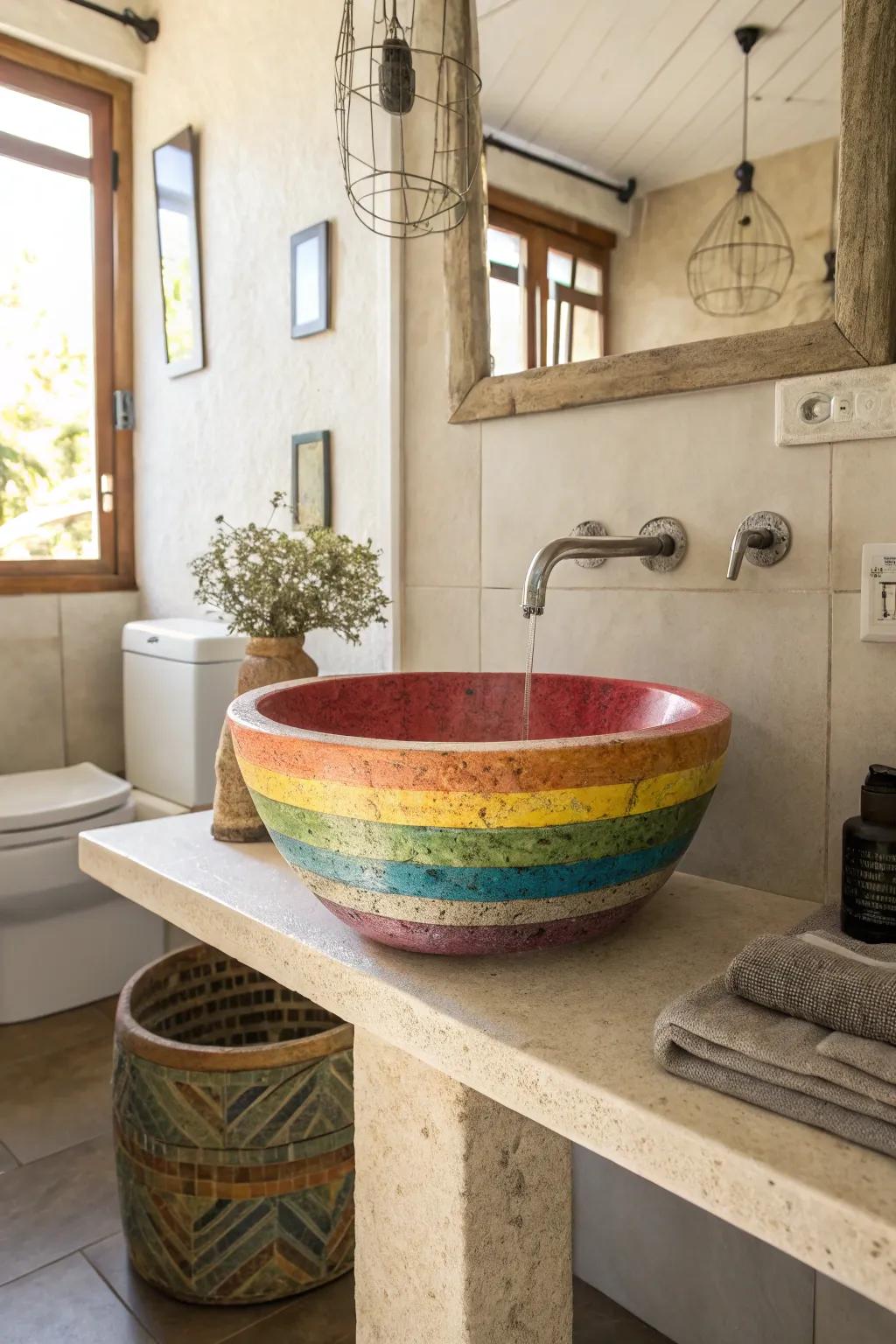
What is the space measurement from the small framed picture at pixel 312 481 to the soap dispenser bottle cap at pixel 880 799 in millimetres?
1244

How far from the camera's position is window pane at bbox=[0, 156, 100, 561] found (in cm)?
253

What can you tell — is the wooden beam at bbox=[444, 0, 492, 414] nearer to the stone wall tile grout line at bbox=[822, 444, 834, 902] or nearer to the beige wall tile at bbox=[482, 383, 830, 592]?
the beige wall tile at bbox=[482, 383, 830, 592]

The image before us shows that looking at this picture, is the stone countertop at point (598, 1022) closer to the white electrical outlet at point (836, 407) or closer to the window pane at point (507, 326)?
the white electrical outlet at point (836, 407)

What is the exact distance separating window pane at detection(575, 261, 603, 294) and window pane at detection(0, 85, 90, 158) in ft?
6.45

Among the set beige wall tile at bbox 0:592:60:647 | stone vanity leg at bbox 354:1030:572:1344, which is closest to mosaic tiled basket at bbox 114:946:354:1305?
stone vanity leg at bbox 354:1030:572:1344

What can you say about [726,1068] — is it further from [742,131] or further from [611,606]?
[742,131]

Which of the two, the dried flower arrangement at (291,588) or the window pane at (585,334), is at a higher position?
the window pane at (585,334)

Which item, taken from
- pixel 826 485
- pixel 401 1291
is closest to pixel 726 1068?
pixel 401 1291

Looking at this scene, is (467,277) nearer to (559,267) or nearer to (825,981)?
(559,267)

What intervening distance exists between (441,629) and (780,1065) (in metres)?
0.95

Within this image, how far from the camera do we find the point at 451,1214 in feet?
2.65

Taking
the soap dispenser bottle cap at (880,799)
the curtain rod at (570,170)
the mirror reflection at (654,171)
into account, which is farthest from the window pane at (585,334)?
the soap dispenser bottle cap at (880,799)

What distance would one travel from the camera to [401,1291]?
86 cm

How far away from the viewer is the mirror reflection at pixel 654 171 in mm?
1032
